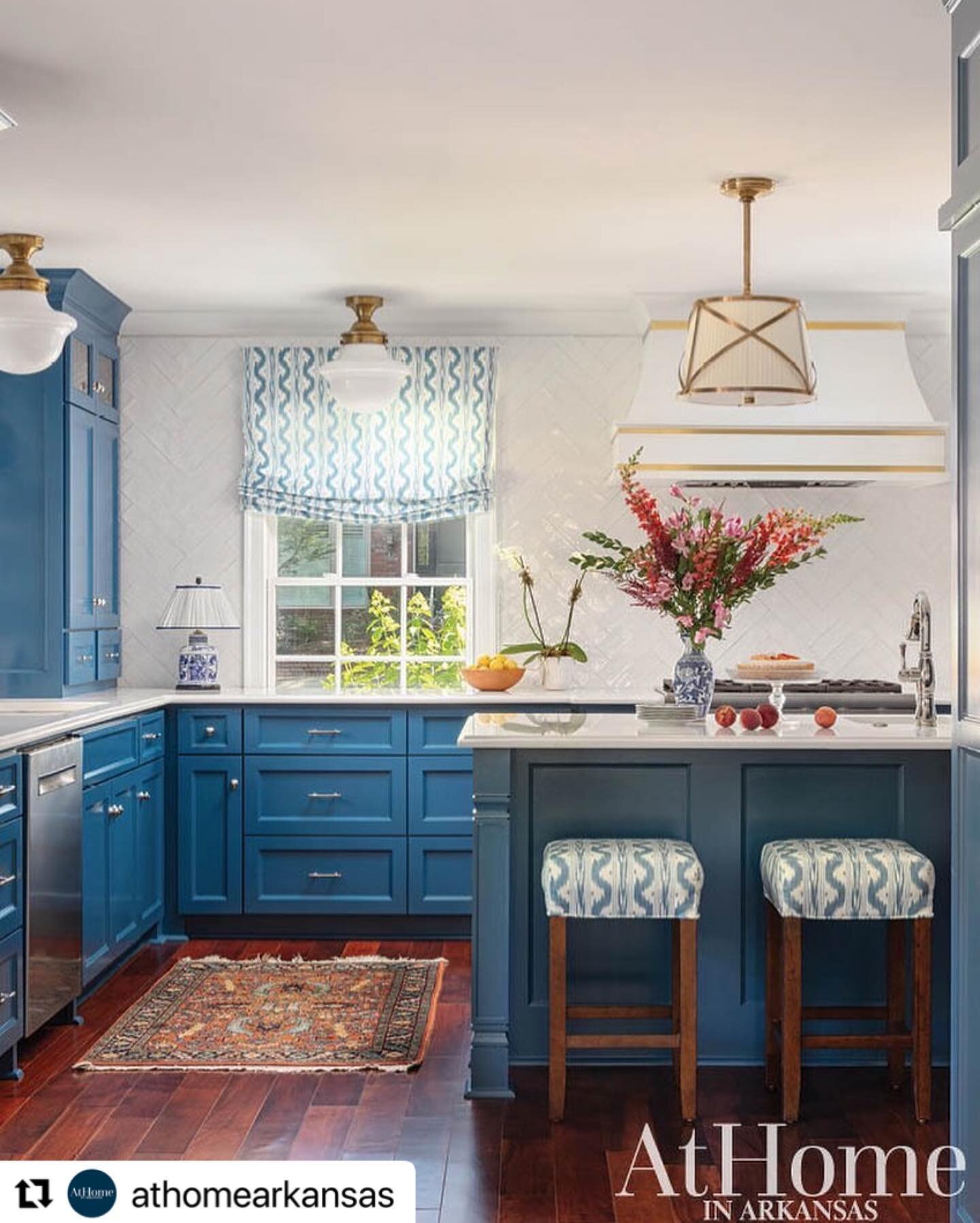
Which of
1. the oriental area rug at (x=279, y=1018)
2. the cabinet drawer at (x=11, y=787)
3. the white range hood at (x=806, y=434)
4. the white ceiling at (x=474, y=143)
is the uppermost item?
the white ceiling at (x=474, y=143)

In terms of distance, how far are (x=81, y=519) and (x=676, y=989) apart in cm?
309

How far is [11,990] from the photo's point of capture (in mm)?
4059

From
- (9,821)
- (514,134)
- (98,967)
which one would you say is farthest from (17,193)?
(98,967)

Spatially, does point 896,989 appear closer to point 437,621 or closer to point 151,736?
point 151,736

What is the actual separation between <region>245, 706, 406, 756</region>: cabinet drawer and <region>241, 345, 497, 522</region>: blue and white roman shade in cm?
99

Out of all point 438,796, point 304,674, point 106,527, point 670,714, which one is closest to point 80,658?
point 106,527

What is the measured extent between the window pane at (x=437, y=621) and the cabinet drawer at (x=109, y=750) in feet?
4.95

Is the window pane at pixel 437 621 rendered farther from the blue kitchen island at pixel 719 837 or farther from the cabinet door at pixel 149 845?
the blue kitchen island at pixel 719 837

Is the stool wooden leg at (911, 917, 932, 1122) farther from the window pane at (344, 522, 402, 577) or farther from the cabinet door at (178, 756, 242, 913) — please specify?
the window pane at (344, 522, 402, 577)

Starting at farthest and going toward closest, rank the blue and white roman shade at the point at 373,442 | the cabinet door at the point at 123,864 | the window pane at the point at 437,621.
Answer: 1. the window pane at the point at 437,621
2. the blue and white roman shade at the point at 373,442
3. the cabinet door at the point at 123,864

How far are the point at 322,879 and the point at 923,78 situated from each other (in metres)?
3.68

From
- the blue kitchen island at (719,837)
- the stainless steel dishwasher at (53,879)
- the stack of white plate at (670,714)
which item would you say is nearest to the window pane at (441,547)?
the stainless steel dishwasher at (53,879)

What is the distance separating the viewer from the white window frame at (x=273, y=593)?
6430 millimetres

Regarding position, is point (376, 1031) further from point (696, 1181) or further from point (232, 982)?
point (696, 1181)
